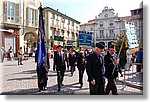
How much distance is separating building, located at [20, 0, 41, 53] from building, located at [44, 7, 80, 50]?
0.17 m

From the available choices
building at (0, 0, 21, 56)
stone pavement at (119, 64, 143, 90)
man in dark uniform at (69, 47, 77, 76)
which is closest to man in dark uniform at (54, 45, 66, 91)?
man in dark uniform at (69, 47, 77, 76)

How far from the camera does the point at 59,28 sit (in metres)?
4.17

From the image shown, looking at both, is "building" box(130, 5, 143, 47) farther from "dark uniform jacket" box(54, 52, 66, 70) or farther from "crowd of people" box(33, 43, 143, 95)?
"dark uniform jacket" box(54, 52, 66, 70)

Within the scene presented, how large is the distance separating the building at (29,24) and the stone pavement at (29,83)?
283 millimetres

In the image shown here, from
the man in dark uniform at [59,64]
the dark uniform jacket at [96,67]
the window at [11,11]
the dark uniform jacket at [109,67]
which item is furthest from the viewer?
the man in dark uniform at [59,64]

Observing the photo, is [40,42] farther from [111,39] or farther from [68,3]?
[111,39]

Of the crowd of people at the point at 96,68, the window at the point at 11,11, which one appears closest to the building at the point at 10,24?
the window at the point at 11,11

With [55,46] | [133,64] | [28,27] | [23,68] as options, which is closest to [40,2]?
[28,27]

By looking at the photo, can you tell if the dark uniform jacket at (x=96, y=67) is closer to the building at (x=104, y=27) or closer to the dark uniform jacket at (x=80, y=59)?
the building at (x=104, y=27)

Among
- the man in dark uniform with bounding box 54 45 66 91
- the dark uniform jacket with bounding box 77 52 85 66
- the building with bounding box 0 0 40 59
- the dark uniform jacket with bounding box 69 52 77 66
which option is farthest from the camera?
the dark uniform jacket with bounding box 69 52 77 66

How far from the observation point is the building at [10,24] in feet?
13.1

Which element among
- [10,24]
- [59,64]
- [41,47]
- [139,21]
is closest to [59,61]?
[59,64]

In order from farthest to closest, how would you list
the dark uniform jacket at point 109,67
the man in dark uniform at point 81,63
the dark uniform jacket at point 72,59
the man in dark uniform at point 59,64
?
the dark uniform jacket at point 72,59, the man in dark uniform at point 81,63, the man in dark uniform at point 59,64, the dark uniform jacket at point 109,67

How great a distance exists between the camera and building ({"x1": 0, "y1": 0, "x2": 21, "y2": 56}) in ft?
13.1
